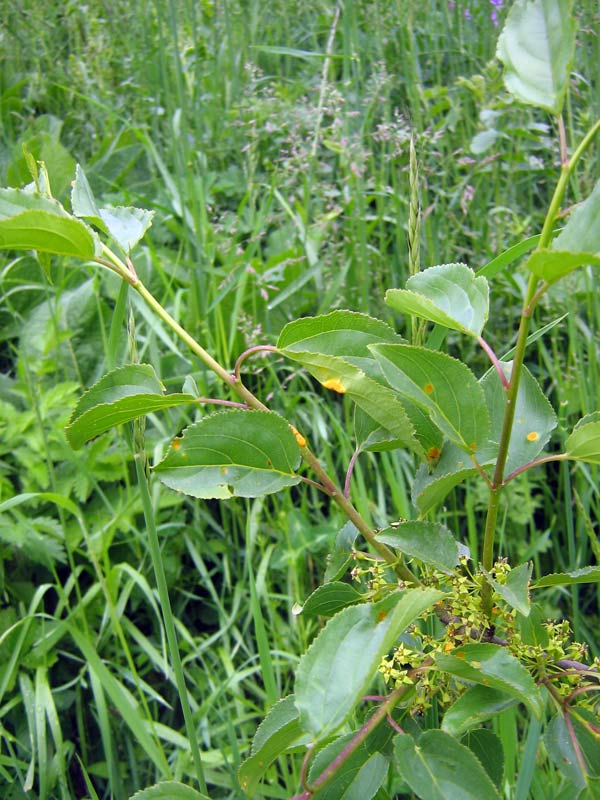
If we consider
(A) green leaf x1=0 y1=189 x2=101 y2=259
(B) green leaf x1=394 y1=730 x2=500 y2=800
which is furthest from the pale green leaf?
(B) green leaf x1=394 y1=730 x2=500 y2=800

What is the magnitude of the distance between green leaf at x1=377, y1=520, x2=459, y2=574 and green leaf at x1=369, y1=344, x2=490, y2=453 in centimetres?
7

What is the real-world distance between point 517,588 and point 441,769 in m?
0.14

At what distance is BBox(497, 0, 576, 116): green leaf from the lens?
0.57 m

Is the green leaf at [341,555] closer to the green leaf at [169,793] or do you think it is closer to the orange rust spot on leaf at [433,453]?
the orange rust spot on leaf at [433,453]

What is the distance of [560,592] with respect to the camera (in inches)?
69.7

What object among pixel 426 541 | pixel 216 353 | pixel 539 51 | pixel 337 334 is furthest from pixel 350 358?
pixel 216 353

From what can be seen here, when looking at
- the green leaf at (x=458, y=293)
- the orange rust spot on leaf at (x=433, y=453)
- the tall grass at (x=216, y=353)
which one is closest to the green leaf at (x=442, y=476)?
the orange rust spot on leaf at (x=433, y=453)

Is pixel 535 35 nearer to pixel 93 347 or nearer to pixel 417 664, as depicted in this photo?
pixel 417 664

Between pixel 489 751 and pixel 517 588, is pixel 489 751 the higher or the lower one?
the lower one

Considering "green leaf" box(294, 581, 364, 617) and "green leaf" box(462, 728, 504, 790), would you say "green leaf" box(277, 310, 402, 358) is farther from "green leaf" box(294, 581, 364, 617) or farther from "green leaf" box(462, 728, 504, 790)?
"green leaf" box(462, 728, 504, 790)

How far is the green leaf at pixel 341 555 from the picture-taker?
73cm

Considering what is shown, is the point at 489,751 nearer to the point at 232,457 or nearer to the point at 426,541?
the point at 426,541

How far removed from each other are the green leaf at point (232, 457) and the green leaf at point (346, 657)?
12 centimetres

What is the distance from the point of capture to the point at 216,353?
1.90m
